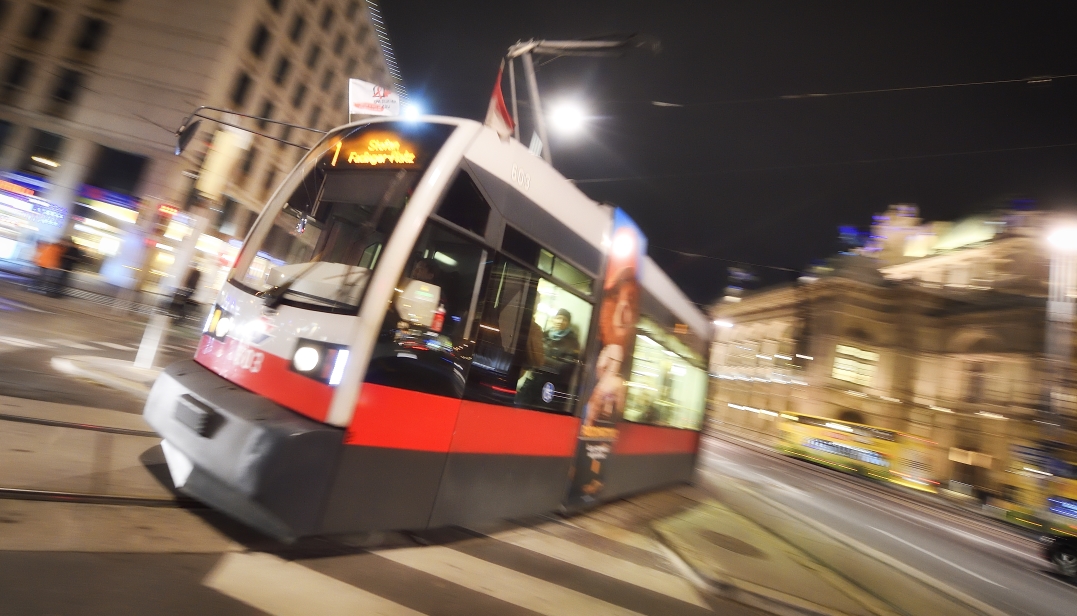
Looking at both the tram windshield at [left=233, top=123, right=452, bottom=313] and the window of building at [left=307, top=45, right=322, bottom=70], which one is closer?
the tram windshield at [left=233, top=123, right=452, bottom=313]

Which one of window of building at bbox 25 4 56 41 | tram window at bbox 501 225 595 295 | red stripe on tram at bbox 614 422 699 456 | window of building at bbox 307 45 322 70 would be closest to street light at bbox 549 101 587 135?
tram window at bbox 501 225 595 295

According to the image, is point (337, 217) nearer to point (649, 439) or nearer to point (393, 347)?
point (393, 347)

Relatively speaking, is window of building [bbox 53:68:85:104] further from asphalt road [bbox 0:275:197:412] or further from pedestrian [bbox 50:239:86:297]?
asphalt road [bbox 0:275:197:412]

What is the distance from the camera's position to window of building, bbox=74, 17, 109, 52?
25.3 meters

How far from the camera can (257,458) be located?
3.51 meters

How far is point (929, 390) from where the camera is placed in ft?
148

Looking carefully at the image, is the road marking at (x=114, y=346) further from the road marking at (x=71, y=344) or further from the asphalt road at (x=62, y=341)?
the road marking at (x=71, y=344)

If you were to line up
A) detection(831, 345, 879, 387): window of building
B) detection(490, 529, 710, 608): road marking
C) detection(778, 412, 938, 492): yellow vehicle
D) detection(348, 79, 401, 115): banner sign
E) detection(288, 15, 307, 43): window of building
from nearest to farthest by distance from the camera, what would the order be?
1. detection(490, 529, 710, 608): road marking
2. detection(348, 79, 401, 115): banner sign
3. detection(288, 15, 307, 43): window of building
4. detection(778, 412, 938, 492): yellow vehicle
5. detection(831, 345, 879, 387): window of building

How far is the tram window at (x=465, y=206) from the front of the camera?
13.9 feet

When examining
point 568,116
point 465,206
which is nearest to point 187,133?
point 465,206

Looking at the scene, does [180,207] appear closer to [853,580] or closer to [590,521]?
[590,521]

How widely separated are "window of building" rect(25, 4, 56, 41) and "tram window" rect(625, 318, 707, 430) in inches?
1249

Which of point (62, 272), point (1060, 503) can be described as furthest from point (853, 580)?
point (62, 272)

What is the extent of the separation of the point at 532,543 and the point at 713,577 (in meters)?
1.91
